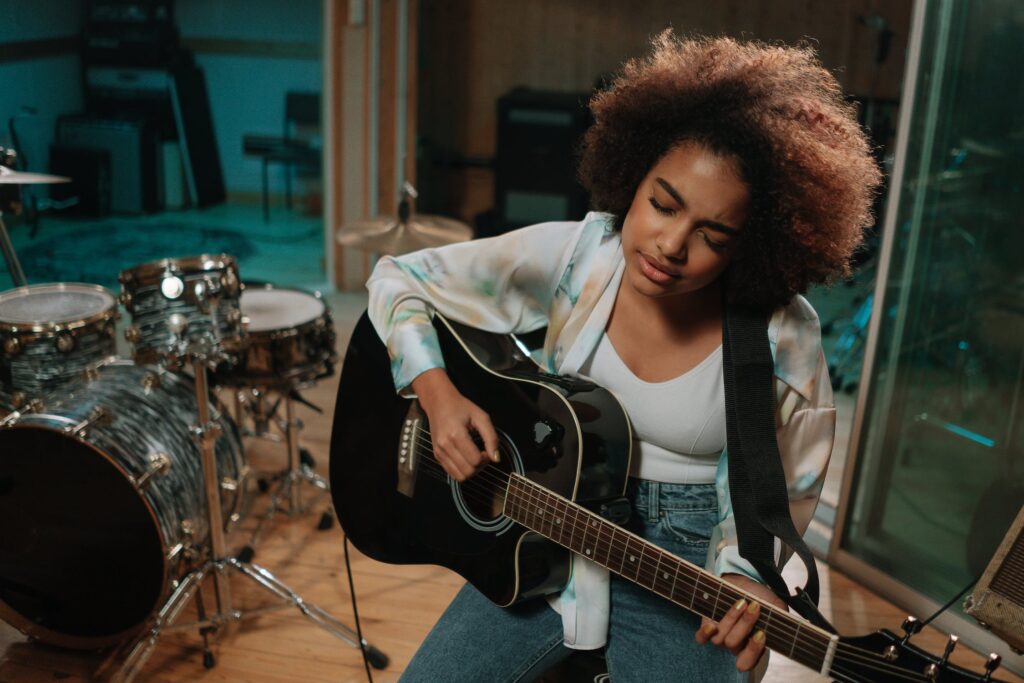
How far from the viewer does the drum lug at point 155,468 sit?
6.33ft

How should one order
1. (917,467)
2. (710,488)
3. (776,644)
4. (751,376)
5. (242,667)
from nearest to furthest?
(776,644), (751,376), (710,488), (242,667), (917,467)

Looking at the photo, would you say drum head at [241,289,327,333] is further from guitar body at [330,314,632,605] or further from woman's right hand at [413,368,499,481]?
woman's right hand at [413,368,499,481]

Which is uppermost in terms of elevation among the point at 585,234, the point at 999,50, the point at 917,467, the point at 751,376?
the point at 999,50

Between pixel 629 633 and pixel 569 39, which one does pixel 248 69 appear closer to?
pixel 569 39

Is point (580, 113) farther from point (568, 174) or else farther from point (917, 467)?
point (917, 467)

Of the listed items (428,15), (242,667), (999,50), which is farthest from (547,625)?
(428,15)

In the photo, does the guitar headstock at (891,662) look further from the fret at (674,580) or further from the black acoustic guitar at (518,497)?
the fret at (674,580)

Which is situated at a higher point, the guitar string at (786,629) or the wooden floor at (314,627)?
the guitar string at (786,629)

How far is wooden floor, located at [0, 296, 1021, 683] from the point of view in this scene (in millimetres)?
2113

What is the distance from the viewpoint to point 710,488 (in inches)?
57.4

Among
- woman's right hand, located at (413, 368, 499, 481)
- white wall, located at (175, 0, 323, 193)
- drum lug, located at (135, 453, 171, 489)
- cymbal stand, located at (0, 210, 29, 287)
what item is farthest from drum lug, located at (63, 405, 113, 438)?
white wall, located at (175, 0, 323, 193)

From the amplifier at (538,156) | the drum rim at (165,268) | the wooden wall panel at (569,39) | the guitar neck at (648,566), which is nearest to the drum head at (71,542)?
the drum rim at (165,268)

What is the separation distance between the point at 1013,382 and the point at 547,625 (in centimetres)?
139

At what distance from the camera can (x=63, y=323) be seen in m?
2.18
